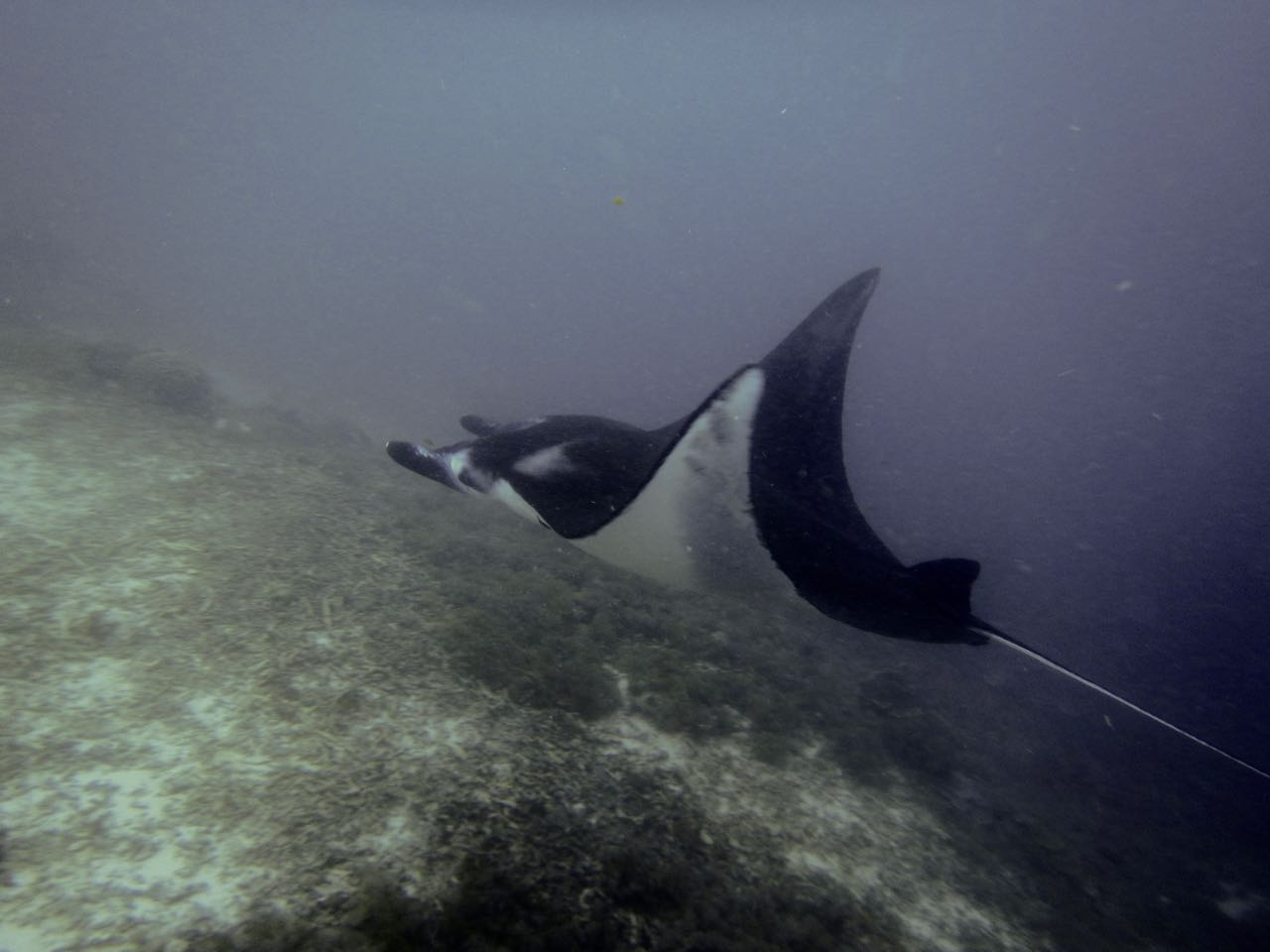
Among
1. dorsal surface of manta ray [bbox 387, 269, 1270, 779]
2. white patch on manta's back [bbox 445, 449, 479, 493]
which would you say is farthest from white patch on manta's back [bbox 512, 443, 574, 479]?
white patch on manta's back [bbox 445, 449, 479, 493]

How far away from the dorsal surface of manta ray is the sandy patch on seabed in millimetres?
1089

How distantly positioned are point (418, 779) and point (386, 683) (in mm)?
820

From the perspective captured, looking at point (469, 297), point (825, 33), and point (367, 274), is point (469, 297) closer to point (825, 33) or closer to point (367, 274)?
point (367, 274)

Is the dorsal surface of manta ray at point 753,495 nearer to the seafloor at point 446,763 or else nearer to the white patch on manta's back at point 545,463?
the white patch on manta's back at point 545,463

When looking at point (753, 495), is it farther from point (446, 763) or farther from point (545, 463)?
point (446, 763)

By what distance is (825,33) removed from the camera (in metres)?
53.4

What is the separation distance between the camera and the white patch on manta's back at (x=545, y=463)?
3879 millimetres

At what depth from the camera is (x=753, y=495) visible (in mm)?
3336

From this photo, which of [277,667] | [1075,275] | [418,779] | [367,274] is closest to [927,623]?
[418,779]

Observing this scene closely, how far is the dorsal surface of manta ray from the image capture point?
314 cm

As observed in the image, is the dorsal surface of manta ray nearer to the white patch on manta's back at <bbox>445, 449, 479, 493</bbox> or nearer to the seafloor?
the white patch on manta's back at <bbox>445, 449, 479, 493</bbox>

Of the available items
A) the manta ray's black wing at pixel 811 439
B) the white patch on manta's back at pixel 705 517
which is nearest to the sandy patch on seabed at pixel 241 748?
the white patch on manta's back at pixel 705 517

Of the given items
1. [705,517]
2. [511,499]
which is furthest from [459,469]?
[705,517]

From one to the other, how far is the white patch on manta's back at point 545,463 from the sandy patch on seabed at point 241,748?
4.08ft
